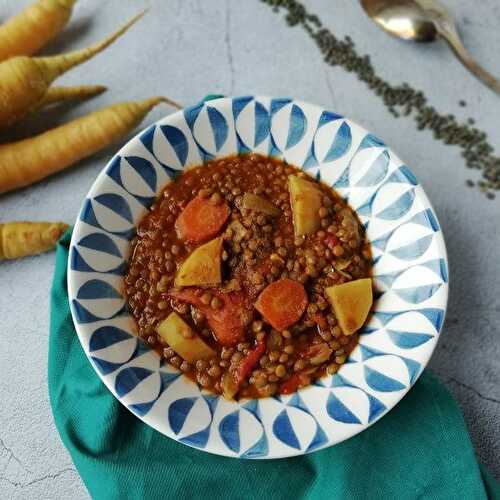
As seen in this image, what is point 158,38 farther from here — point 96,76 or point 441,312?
point 441,312

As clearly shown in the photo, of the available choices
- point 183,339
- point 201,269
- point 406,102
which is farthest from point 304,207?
point 406,102

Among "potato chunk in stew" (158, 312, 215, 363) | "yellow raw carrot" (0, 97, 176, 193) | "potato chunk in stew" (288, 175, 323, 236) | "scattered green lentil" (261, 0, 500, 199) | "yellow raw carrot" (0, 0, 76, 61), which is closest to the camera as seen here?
"potato chunk in stew" (158, 312, 215, 363)

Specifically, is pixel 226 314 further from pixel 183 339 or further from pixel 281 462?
pixel 281 462

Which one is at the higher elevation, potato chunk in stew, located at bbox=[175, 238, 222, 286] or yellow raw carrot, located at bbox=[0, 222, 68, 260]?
potato chunk in stew, located at bbox=[175, 238, 222, 286]

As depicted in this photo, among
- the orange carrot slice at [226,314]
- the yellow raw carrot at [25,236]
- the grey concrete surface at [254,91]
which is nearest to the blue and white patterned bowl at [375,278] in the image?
the orange carrot slice at [226,314]

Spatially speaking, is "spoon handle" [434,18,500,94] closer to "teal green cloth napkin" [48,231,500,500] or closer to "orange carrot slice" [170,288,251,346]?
"teal green cloth napkin" [48,231,500,500]

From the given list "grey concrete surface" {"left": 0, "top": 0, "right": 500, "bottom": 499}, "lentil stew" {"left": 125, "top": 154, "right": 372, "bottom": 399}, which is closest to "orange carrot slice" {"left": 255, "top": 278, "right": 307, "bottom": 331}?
"lentil stew" {"left": 125, "top": 154, "right": 372, "bottom": 399}

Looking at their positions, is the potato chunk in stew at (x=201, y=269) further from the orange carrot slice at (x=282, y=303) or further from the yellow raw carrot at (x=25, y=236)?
the yellow raw carrot at (x=25, y=236)
